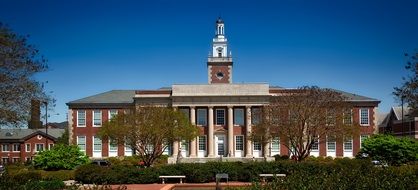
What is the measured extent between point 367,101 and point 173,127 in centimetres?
3207

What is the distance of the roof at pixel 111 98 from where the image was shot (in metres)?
73.2

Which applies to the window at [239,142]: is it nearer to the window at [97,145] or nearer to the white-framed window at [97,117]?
the window at [97,145]

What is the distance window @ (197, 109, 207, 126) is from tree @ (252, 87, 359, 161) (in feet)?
68.6

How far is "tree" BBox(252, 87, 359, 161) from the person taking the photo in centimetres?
4691

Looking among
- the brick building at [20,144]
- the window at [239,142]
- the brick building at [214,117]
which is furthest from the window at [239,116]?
the brick building at [20,144]

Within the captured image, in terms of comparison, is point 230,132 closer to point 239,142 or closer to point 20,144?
point 239,142

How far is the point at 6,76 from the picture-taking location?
93.7ft

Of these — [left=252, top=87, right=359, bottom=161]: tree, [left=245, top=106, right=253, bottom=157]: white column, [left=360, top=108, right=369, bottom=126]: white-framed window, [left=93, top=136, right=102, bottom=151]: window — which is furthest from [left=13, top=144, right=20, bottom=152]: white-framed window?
[left=252, top=87, right=359, bottom=161]: tree

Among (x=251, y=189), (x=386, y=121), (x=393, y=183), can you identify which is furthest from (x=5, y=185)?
(x=386, y=121)

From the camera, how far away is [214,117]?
235 ft

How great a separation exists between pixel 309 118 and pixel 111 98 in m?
35.2

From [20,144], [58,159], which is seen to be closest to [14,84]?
[58,159]

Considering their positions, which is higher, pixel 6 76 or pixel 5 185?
pixel 6 76

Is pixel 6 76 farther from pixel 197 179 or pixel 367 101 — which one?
pixel 367 101
